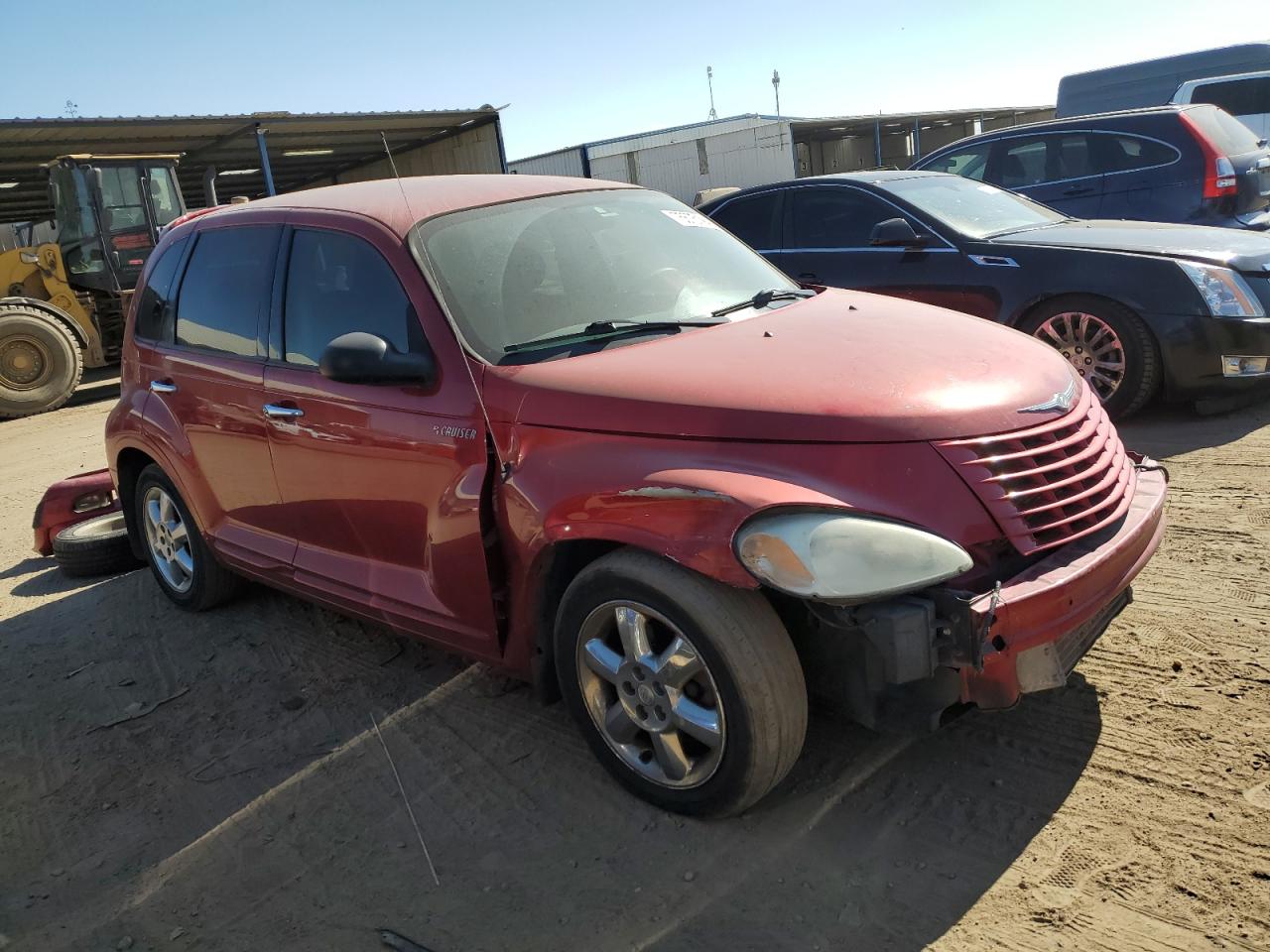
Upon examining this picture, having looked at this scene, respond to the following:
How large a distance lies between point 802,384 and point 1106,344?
397cm

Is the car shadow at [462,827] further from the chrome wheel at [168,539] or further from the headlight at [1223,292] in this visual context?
the headlight at [1223,292]

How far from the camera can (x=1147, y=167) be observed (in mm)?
8141

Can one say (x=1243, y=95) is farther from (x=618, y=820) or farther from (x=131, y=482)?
(x=618, y=820)

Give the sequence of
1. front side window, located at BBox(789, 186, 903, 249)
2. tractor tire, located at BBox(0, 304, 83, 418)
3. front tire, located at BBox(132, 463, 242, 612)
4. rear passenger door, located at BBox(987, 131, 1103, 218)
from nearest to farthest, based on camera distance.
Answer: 1. front tire, located at BBox(132, 463, 242, 612)
2. front side window, located at BBox(789, 186, 903, 249)
3. rear passenger door, located at BBox(987, 131, 1103, 218)
4. tractor tire, located at BBox(0, 304, 83, 418)

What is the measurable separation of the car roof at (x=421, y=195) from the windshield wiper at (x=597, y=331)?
638 millimetres

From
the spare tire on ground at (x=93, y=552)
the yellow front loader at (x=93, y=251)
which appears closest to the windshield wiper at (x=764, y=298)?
the spare tire on ground at (x=93, y=552)

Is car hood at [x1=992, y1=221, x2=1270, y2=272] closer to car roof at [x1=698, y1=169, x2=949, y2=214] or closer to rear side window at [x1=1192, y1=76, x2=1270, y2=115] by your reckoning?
car roof at [x1=698, y1=169, x2=949, y2=214]

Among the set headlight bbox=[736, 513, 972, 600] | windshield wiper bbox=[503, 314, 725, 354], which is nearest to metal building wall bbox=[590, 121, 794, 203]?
windshield wiper bbox=[503, 314, 725, 354]

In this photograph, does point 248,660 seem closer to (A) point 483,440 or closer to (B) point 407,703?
(B) point 407,703

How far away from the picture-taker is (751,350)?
2.98 m

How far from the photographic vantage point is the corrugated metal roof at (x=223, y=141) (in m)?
17.7

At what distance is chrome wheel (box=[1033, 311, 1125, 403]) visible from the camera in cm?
578

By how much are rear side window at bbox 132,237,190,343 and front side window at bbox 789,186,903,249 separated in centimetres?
428

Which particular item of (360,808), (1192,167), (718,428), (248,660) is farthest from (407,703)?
(1192,167)
